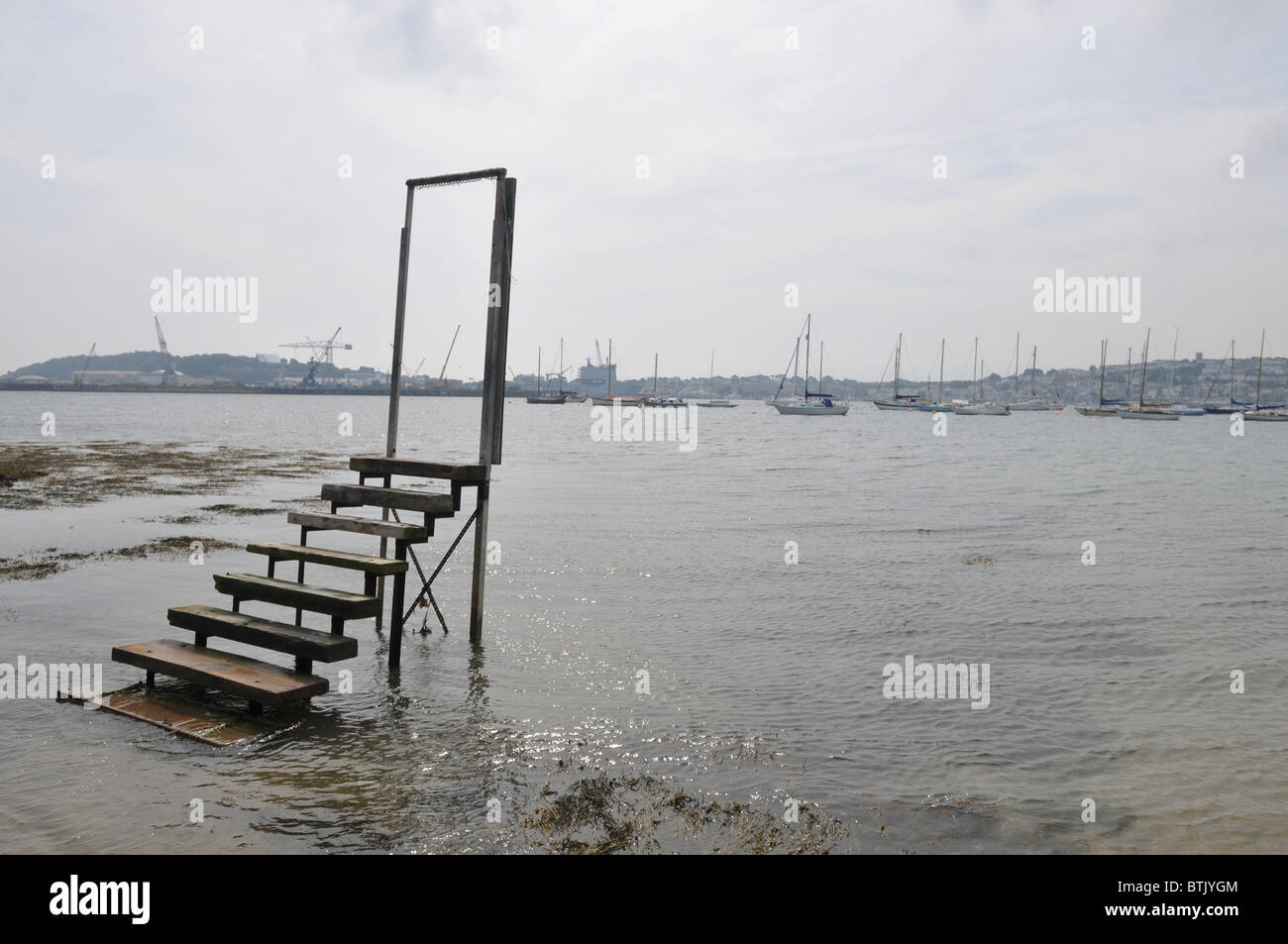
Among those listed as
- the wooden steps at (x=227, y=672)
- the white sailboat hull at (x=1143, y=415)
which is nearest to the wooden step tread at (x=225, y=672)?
the wooden steps at (x=227, y=672)

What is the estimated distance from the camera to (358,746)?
20.8 feet

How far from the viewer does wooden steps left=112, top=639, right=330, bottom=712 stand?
663 cm

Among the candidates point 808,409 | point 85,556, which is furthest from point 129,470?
point 808,409

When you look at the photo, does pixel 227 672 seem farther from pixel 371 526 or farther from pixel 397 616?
pixel 371 526

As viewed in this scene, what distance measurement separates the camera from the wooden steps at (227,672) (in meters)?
6.63

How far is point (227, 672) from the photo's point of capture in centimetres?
695

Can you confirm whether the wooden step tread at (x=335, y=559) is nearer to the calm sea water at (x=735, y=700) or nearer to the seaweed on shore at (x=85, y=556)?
the calm sea water at (x=735, y=700)

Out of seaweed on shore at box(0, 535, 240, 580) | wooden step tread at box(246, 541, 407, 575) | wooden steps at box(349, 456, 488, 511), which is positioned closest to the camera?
wooden step tread at box(246, 541, 407, 575)

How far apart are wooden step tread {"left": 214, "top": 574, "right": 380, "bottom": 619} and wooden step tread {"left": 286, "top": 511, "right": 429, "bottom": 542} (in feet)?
2.19

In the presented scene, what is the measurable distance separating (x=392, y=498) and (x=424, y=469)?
462 millimetres

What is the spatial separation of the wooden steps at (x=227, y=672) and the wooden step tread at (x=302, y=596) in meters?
0.61

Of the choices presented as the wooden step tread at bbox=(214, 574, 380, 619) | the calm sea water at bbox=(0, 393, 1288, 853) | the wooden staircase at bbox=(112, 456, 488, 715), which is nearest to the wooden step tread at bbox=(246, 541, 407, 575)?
the wooden staircase at bbox=(112, 456, 488, 715)

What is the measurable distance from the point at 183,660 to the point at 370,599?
1.54 meters

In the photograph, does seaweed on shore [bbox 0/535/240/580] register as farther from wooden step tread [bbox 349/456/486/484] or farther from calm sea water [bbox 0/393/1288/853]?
wooden step tread [bbox 349/456/486/484]
